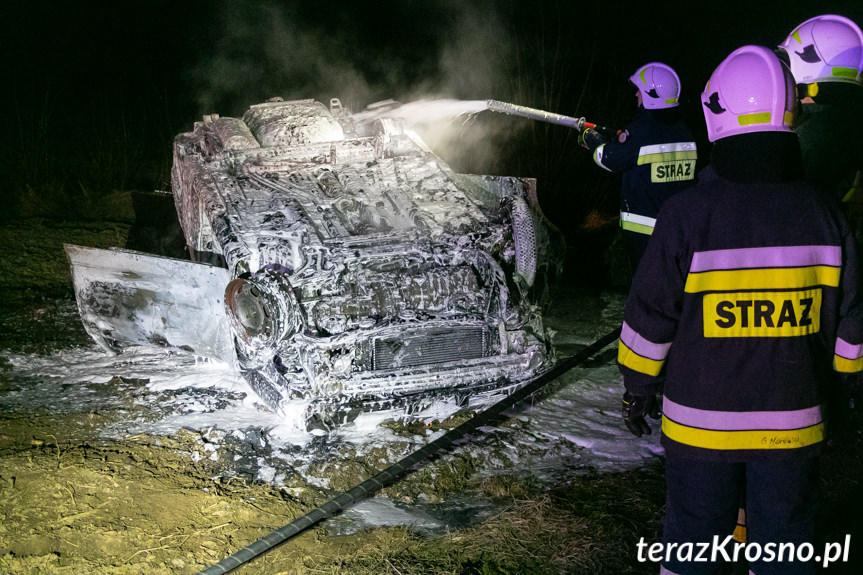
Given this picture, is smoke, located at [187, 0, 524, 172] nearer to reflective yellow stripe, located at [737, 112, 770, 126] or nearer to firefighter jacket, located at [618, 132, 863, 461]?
reflective yellow stripe, located at [737, 112, 770, 126]

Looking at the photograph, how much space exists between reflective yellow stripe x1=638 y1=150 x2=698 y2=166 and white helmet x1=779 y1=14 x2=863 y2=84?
2.69 feet

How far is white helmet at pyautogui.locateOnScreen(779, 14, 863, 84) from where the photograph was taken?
3.53 meters

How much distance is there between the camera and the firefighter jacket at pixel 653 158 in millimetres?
4328

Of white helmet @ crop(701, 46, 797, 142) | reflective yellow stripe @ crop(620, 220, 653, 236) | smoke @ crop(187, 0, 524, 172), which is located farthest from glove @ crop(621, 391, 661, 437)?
smoke @ crop(187, 0, 524, 172)

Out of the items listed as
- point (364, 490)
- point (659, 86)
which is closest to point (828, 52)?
point (659, 86)

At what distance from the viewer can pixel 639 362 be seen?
2.23 metres

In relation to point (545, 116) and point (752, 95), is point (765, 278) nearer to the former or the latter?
point (752, 95)

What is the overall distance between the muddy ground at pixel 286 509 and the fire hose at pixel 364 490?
0.13 m

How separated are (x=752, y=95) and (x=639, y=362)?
0.95 meters

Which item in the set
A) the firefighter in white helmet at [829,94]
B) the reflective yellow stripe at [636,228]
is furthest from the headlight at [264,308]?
the firefighter in white helmet at [829,94]

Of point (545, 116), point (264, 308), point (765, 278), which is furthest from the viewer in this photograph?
point (545, 116)

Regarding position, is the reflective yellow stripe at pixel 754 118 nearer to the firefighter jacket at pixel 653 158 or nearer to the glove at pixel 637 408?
the glove at pixel 637 408

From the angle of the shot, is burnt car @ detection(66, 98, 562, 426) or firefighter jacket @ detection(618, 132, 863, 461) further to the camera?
burnt car @ detection(66, 98, 562, 426)

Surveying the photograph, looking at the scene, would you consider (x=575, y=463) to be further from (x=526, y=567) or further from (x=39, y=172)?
(x=39, y=172)
